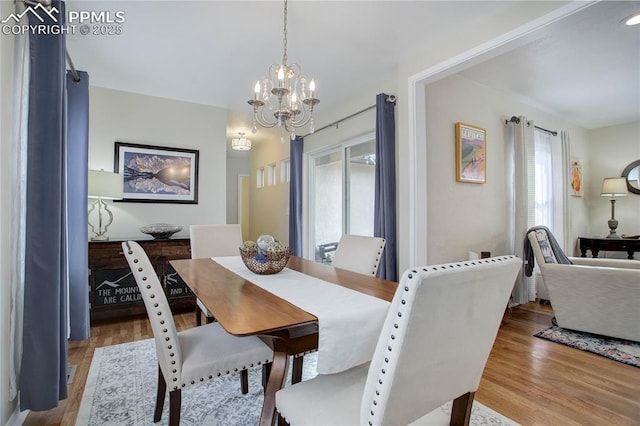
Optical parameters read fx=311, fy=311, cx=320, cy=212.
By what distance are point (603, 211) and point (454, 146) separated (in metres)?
3.73

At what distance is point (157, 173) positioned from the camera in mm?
3830

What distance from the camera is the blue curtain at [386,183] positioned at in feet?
9.93

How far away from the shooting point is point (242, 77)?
334cm

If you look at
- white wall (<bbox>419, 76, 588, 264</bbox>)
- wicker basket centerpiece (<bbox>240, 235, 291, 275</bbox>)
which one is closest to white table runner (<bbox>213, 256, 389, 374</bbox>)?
wicker basket centerpiece (<bbox>240, 235, 291, 275</bbox>)

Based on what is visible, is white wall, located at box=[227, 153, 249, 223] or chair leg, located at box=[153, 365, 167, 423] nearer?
chair leg, located at box=[153, 365, 167, 423]

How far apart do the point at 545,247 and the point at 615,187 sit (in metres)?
2.73

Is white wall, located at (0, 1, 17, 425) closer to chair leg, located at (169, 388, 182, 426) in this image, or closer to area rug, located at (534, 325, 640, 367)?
chair leg, located at (169, 388, 182, 426)

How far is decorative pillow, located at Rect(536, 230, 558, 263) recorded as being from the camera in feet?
10.3

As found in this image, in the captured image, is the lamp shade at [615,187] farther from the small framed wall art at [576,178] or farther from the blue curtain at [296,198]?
the blue curtain at [296,198]

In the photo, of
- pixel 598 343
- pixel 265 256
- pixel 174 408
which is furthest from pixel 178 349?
pixel 598 343

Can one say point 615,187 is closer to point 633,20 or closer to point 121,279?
point 633,20

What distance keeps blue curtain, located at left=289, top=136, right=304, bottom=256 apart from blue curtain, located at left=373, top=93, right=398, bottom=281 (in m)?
1.83

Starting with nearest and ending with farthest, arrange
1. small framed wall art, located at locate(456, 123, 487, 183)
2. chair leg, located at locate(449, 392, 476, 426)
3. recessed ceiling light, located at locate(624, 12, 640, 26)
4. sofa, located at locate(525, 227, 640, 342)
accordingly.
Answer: chair leg, located at locate(449, 392, 476, 426) < recessed ceiling light, located at locate(624, 12, 640, 26) < sofa, located at locate(525, 227, 640, 342) < small framed wall art, located at locate(456, 123, 487, 183)

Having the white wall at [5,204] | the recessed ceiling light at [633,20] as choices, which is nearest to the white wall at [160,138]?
the white wall at [5,204]
